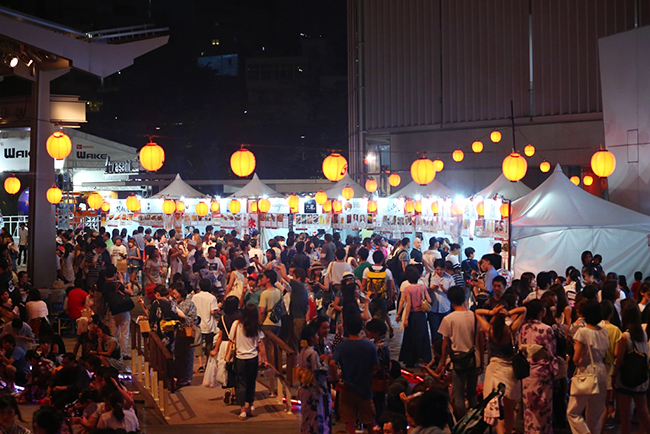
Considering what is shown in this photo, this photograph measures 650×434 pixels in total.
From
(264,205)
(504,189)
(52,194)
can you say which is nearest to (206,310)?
(52,194)

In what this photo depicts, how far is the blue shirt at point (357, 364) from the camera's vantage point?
5.90 meters

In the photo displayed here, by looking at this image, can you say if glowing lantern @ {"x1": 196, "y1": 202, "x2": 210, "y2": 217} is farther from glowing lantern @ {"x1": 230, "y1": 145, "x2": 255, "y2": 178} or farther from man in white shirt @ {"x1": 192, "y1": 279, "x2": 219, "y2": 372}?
man in white shirt @ {"x1": 192, "y1": 279, "x2": 219, "y2": 372}

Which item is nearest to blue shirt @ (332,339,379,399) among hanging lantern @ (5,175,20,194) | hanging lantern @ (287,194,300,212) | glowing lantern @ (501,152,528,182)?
glowing lantern @ (501,152,528,182)

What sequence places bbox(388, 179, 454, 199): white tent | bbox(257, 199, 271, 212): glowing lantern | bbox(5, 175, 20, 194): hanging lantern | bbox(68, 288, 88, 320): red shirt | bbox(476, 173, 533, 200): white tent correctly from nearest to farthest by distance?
bbox(68, 288, 88, 320): red shirt → bbox(257, 199, 271, 212): glowing lantern → bbox(5, 175, 20, 194): hanging lantern → bbox(476, 173, 533, 200): white tent → bbox(388, 179, 454, 199): white tent

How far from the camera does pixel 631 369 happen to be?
6.18 m

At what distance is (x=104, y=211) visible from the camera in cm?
2184

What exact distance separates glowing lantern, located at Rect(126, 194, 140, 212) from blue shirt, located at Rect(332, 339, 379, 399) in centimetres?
1619

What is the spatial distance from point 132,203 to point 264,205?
4.68 m

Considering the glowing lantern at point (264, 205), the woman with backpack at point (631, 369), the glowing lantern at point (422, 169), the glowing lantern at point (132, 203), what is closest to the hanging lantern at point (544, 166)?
the glowing lantern at point (422, 169)

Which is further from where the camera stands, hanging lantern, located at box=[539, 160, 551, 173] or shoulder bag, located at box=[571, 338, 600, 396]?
hanging lantern, located at box=[539, 160, 551, 173]

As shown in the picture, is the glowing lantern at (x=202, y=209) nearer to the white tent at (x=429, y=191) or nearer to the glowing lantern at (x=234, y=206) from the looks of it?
the glowing lantern at (x=234, y=206)

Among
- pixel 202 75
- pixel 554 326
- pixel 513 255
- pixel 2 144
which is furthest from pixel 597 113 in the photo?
pixel 202 75

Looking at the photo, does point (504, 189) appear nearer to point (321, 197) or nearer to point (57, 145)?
point (321, 197)

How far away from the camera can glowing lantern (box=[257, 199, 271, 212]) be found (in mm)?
19438
